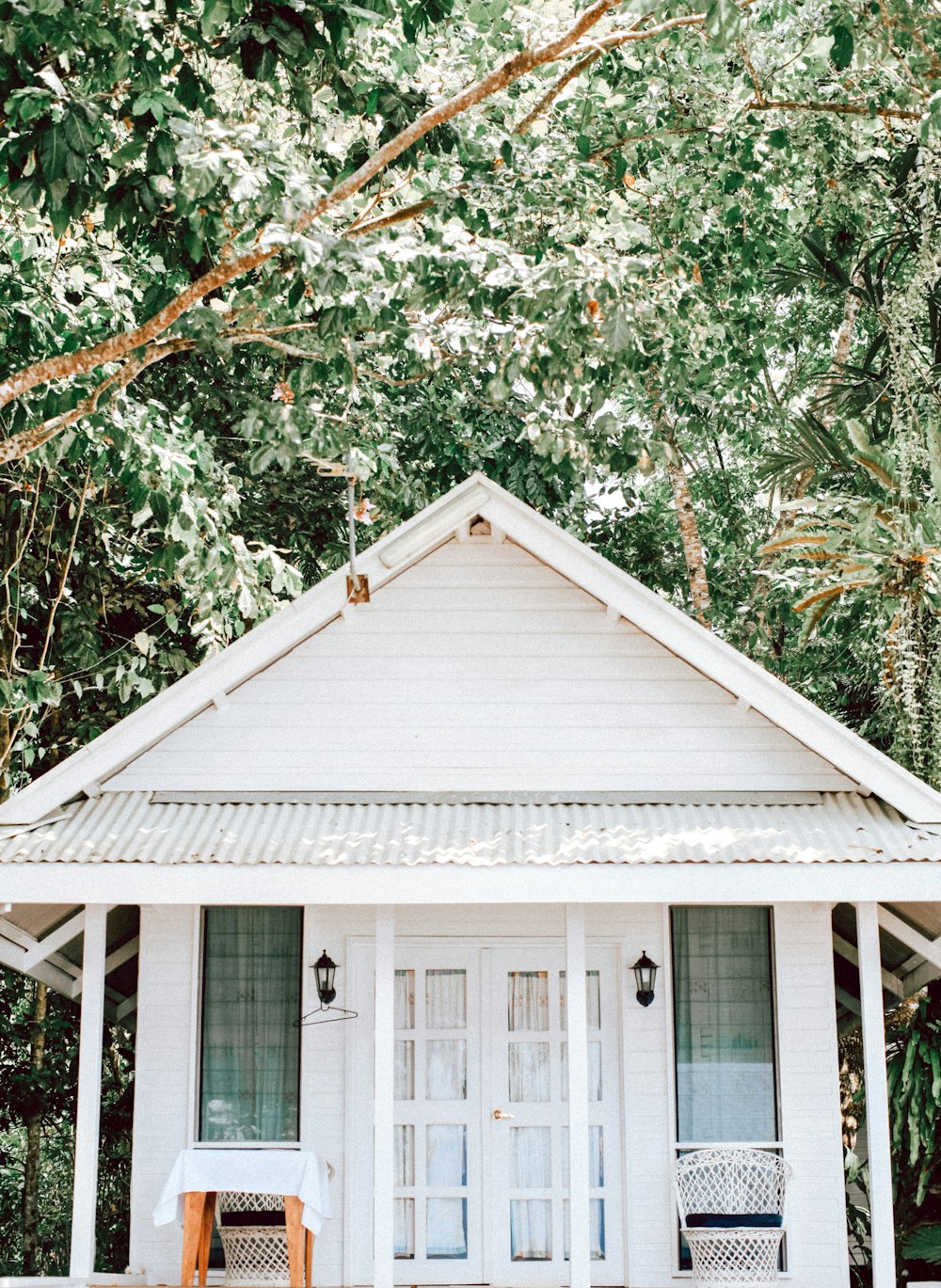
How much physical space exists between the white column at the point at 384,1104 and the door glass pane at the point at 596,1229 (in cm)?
168

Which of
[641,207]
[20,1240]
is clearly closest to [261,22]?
[641,207]

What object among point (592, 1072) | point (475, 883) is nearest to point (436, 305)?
point (475, 883)

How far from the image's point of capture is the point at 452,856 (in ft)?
25.5

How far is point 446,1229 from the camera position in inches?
356

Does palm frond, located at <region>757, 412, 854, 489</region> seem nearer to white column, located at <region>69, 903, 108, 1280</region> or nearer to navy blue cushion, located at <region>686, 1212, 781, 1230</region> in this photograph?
navy blue cushion, located at <region>686, 1212, 781, 1230</region>

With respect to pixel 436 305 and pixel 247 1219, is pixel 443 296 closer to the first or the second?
pixel 436 305

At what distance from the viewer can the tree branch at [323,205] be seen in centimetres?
696

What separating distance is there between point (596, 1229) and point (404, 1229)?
4.16 ft

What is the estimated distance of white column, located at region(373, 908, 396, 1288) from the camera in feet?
24.8

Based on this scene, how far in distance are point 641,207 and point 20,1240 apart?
12258 millimetres

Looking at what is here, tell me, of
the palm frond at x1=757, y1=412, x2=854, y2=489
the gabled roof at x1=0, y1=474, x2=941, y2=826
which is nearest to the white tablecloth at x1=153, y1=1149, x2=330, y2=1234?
the gabled roof at x1=0, y1=474, x2=941, y2=826

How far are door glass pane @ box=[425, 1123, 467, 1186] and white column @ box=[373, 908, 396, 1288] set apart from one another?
4.31 ft

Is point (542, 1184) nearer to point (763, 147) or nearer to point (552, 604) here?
point (552, 604)

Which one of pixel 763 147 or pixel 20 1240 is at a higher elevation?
pixel 763 147
